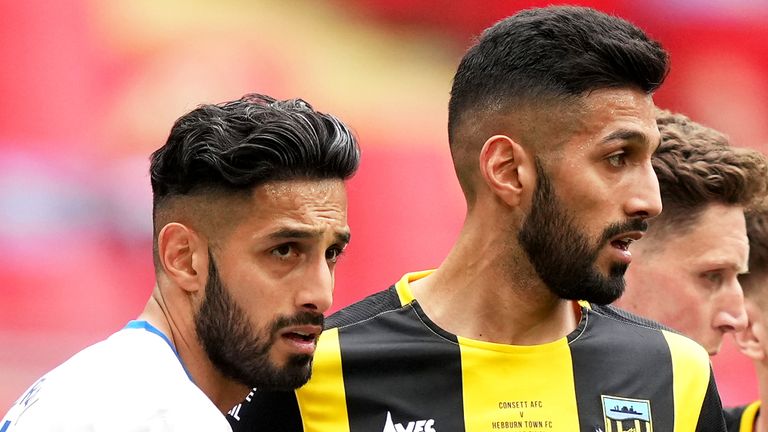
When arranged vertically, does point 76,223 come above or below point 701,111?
below

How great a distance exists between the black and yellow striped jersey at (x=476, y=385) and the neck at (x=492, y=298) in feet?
0.15

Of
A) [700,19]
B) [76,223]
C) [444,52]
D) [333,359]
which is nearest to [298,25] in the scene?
[444,52]

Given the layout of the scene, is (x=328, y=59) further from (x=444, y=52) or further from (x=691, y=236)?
(x=691, y=236)

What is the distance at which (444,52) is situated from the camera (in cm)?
655

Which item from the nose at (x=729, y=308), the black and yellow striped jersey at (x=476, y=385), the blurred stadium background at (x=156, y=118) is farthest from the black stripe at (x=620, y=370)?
A: the blurred stadium background at (x=156, y=118)

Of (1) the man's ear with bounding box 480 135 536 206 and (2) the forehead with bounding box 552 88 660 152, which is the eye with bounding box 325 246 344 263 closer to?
(1) the man's ear with bounding box 480 135 536 206

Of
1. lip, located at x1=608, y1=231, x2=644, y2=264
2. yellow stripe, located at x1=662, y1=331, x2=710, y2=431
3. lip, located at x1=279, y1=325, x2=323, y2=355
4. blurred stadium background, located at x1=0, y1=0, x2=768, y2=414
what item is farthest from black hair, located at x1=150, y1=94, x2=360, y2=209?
blurred stadium background, located at x1=0, y1=0, x2=768, y2=414

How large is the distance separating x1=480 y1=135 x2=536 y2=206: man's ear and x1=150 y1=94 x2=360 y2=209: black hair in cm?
39

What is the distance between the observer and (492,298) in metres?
3.39

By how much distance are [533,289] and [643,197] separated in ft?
1.28

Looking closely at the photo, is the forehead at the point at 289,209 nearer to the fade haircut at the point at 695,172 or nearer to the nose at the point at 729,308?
the fade haircut at the point at 695,172

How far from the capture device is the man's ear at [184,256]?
3025mm

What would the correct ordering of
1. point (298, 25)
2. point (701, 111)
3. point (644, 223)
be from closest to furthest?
point (644, 223) → point (298, 25) → point (701, 111)

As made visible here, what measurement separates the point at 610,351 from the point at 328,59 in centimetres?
318
